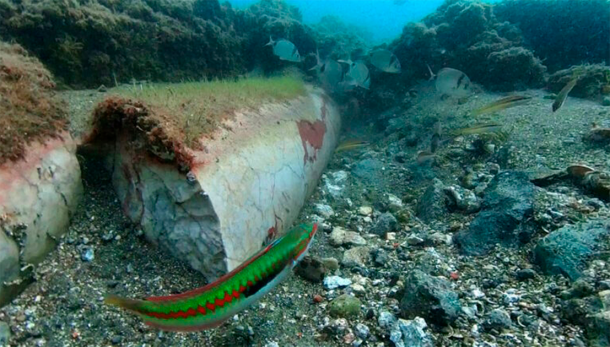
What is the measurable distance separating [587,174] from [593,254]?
175 centimetres

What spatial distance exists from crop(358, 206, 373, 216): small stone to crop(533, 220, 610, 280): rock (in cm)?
235

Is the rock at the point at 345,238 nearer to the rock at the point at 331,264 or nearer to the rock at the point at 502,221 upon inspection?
the rock at the point at 331,264

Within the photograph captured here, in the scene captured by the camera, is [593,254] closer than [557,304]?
No

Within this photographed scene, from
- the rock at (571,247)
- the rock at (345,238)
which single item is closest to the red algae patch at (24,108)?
the rock at (345,238)

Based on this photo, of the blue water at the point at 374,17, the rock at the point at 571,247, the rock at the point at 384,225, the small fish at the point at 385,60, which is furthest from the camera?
the blue water at the point at 374,17

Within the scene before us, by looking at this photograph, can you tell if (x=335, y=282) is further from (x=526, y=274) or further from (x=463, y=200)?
(x=463, y=200)

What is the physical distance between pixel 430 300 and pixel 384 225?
6.23 ft

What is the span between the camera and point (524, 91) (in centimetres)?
926

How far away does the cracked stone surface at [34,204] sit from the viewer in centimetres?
294

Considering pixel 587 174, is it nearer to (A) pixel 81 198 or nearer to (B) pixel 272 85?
(B) pixel 272 85

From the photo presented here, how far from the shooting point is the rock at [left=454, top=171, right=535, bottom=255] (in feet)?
12.7

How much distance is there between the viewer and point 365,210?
18.1 ft

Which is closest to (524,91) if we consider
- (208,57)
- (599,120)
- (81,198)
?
(599,120)

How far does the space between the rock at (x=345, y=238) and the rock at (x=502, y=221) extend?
1.19 m
